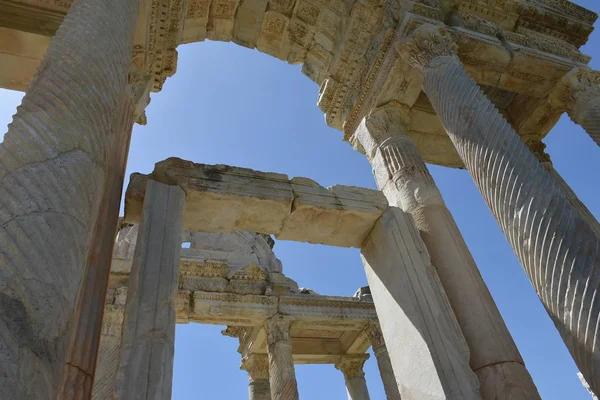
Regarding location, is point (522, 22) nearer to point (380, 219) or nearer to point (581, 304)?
point (380, 219)

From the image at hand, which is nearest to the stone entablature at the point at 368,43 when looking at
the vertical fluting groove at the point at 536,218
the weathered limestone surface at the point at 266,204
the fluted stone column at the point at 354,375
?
the vertical fluting groove at the point at 536,218

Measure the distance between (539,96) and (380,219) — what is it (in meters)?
4.29

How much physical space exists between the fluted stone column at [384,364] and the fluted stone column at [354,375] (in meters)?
1.64

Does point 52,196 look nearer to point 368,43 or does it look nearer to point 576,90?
point 368,43

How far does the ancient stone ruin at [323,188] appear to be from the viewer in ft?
8.82

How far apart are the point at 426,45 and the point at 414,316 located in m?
3.98

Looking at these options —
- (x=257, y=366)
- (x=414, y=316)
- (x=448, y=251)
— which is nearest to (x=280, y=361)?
(x=257, y=366)

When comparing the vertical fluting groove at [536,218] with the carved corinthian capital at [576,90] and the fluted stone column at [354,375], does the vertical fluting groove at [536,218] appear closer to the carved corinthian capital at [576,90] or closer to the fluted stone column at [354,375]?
the carved corinthian capital at [576,90]

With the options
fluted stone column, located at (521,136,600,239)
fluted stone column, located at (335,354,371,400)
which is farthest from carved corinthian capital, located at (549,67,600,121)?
fluted stone column, located at (335,354,371,400)

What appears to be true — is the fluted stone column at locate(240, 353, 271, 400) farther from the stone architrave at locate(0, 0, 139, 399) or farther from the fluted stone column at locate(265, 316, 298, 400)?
the stone architrave at locate(0, 0, 139, 399)

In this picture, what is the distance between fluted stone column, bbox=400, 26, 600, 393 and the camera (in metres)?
4.03

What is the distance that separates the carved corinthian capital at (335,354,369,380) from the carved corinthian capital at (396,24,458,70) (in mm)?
10647

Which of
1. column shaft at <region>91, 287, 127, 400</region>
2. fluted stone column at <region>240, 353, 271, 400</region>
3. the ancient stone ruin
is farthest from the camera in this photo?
fluted stone column at <region>240, 353, 271, 400</region>

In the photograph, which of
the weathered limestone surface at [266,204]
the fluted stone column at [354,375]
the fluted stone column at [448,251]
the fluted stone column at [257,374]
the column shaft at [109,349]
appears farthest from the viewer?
the fluted stone column at [354,375]
